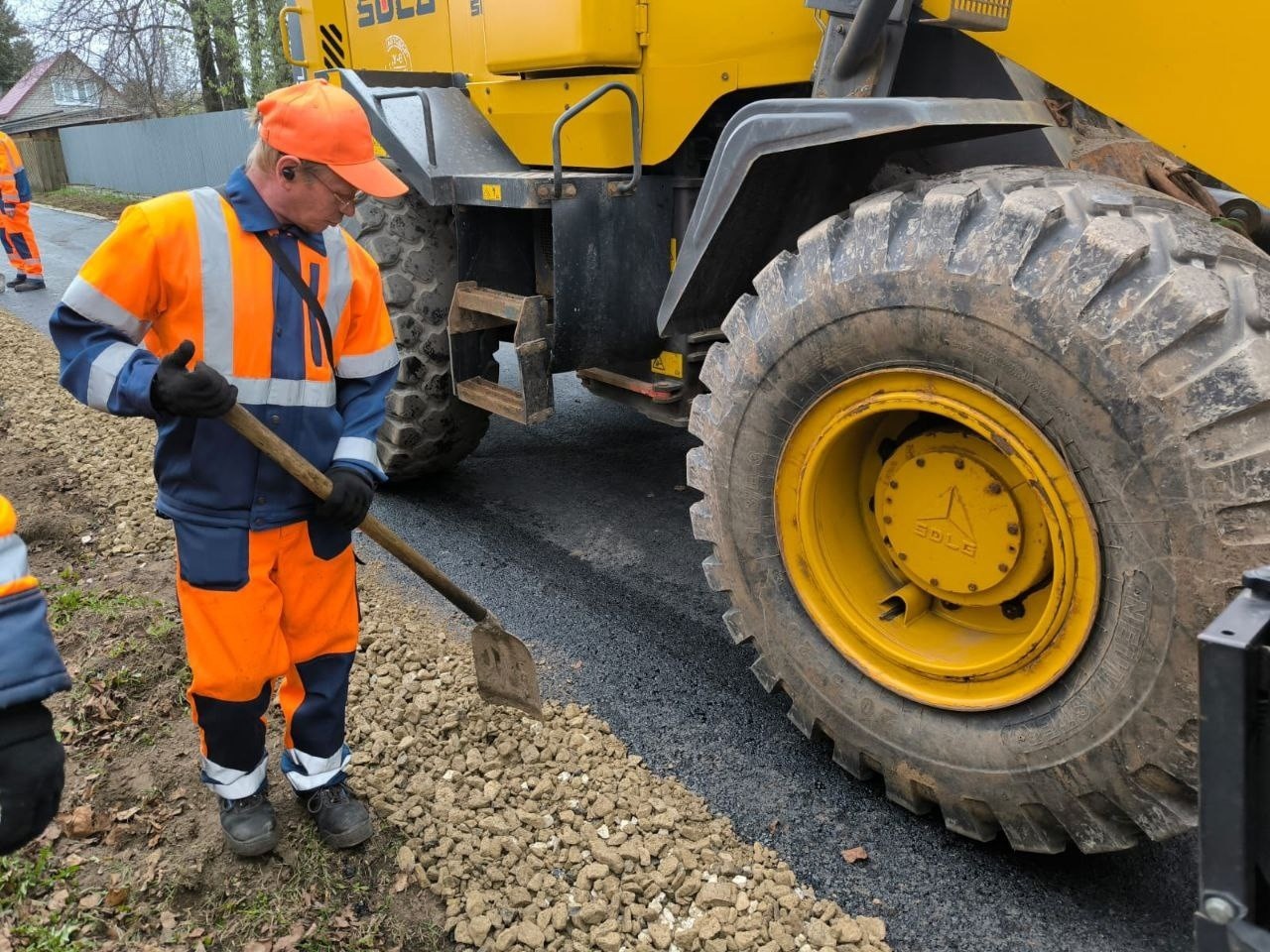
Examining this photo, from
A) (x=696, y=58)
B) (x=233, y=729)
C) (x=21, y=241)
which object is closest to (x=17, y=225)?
(x=21, y=241)

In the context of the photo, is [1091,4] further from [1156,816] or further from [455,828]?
[455,828]

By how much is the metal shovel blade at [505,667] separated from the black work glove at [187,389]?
1155mm

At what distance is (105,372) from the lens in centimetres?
209

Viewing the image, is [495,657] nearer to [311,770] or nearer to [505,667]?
[505,667]

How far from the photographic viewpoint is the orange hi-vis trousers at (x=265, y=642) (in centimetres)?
228

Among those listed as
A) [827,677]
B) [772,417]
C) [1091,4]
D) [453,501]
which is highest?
[1091,4]

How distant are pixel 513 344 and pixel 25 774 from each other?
108 inches

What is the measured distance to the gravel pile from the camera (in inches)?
89.3

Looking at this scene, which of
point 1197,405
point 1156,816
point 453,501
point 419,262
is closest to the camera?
point 1197,405

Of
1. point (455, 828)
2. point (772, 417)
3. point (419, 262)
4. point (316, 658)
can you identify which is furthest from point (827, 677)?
point (419, 262)

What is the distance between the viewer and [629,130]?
374 cm

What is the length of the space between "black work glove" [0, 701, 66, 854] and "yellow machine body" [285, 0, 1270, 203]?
2623mm

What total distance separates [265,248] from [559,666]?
1.79 meters

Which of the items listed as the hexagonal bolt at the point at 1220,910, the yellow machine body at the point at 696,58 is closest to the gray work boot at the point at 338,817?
the hexagonal bolt at the point at 1220,910
